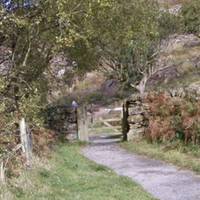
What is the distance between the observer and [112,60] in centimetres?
A: 4634

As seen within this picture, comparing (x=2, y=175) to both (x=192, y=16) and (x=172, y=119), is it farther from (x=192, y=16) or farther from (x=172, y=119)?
(x=192, y=16)

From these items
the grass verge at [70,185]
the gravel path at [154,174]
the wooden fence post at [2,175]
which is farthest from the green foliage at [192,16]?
the wooden fence post at [2,175]

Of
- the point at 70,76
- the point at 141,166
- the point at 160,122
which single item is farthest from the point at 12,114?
the point at 70,76

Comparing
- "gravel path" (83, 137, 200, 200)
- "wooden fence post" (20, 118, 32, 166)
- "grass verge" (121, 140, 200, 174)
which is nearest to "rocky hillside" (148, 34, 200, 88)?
"grass verge" (121, 140, 200, 174)

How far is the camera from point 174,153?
→ 1656 centimetres

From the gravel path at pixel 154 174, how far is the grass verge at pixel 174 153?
0.24 meters

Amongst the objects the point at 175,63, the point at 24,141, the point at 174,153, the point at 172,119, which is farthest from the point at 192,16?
the point at 24,141

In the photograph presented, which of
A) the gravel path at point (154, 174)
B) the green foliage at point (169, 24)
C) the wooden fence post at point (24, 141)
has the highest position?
the green foliage at point (169, 24)

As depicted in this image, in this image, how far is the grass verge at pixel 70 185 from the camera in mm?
10781

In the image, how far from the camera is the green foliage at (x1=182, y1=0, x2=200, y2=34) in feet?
155

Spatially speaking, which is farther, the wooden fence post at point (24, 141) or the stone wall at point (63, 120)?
the stone wall at point (63, 120)

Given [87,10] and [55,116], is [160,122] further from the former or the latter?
[87,10]

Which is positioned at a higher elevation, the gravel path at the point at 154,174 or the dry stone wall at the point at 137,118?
the dry stone wall at the point at 137,118

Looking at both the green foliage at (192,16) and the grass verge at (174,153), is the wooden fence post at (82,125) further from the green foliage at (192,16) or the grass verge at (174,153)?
the green foliage at (192,16)
